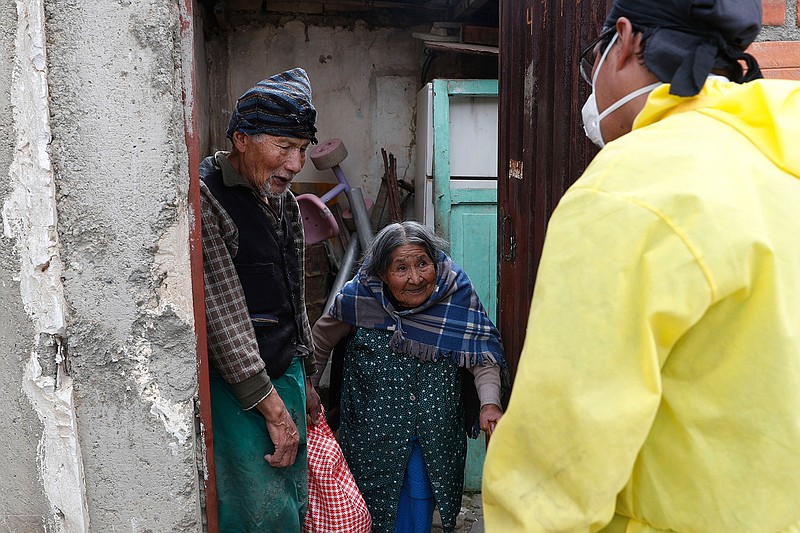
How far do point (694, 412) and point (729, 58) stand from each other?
59cm

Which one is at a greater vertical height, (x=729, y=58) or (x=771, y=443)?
(x=729, y=58)

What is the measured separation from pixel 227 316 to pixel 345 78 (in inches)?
168

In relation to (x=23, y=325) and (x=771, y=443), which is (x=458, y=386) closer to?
(x=23, y=325)

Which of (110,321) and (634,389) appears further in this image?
(110,321)

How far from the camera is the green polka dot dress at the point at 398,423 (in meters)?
2.82

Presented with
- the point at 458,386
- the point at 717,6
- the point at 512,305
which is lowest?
the point at 458,386

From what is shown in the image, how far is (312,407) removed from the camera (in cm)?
281

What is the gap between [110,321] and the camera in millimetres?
1708

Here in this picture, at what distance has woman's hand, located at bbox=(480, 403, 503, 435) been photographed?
2.70 meters

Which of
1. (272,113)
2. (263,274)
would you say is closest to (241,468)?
(263,274)

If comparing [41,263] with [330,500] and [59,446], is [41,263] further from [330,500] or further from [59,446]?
[330,500]

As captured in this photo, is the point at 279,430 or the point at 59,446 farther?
the point at 279,430

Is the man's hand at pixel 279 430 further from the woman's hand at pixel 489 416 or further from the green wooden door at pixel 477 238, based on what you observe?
the green wooden door at pixel 477 238

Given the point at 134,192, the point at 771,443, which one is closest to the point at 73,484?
the point at 134,192
